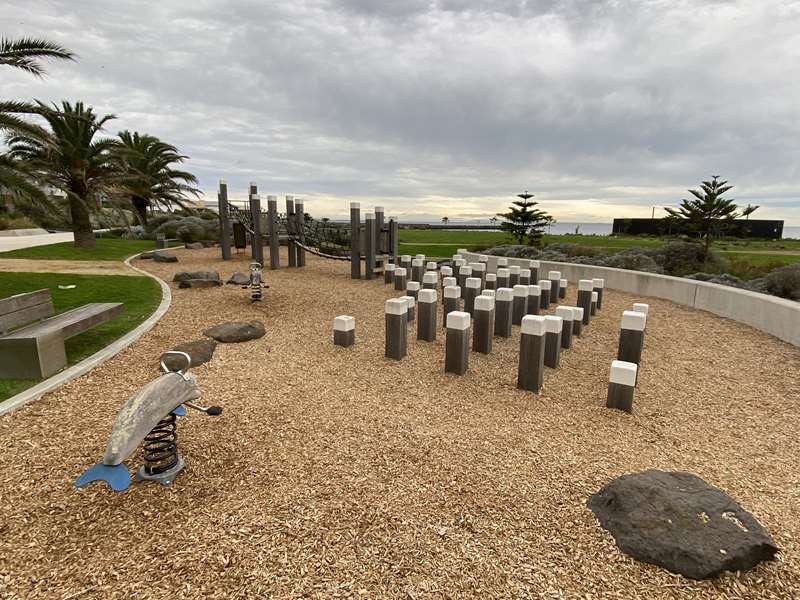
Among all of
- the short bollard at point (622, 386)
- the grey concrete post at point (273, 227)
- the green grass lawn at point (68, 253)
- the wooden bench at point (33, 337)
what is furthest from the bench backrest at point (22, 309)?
the green grass lawn at point (68, 253)

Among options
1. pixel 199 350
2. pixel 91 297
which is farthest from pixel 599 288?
pixel 91 297

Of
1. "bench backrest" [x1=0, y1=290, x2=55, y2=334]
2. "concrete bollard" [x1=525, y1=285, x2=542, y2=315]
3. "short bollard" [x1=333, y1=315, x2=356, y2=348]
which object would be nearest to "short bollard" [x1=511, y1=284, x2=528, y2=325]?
"concrete bollard" [x1=525, y1=285, x2=542, y2=315]

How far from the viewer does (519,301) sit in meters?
7.18

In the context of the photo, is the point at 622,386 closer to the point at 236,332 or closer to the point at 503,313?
the point at 503,313

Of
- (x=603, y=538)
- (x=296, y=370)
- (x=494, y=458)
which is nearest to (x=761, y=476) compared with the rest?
(x=603, y=538)

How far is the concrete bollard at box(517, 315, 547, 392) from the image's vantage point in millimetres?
4371

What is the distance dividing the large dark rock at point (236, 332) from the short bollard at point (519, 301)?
4137 mm

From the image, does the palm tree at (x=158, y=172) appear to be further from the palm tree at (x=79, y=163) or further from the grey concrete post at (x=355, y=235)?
the grey concrete post at (x=355, y=235)

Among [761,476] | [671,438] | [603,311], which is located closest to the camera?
[761,476]

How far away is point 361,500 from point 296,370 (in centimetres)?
254

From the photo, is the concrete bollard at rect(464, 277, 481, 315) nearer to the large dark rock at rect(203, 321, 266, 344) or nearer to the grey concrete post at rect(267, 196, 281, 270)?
the large dark rock at rect(203, 321, 266, 344)

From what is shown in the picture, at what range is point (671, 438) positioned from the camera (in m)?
3.75

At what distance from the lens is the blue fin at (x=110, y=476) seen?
243 cm

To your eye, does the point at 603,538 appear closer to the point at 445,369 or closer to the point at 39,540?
the point at 445,369
